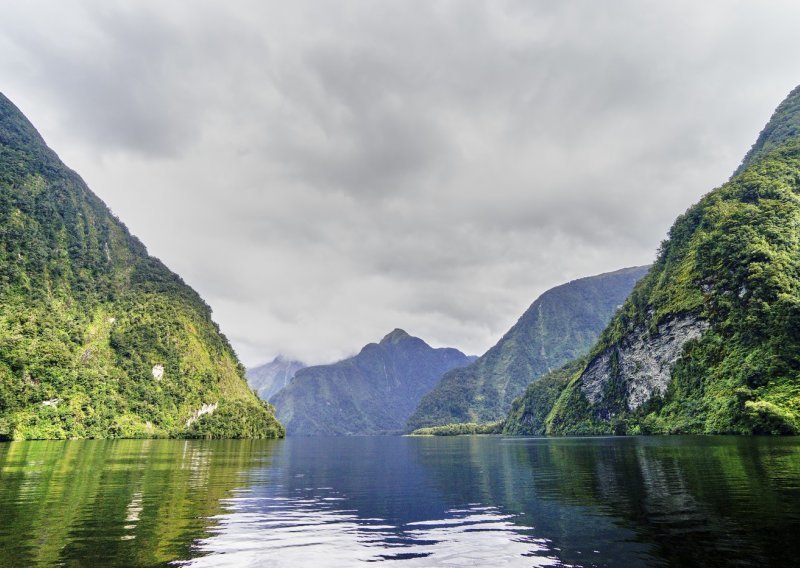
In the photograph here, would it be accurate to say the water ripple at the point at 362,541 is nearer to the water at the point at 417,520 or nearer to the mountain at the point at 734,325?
the water at the point at 417,520

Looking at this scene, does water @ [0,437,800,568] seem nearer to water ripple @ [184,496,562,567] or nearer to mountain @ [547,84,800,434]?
water ripple @ [184,496,562,567]

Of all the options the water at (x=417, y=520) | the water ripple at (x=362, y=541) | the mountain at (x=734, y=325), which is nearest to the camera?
the water at (x=417, y=520)

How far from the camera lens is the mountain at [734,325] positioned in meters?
124

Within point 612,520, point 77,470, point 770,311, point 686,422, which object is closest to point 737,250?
point 770,311

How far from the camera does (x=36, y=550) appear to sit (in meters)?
19.3

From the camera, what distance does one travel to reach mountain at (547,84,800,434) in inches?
4862

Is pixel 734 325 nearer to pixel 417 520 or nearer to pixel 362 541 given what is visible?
pixel 417 520

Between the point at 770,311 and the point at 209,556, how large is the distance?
525 ft

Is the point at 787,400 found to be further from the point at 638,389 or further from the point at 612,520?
the point at 612,520

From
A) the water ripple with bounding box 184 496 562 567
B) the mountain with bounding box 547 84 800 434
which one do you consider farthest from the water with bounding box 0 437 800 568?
the mountain with bounding box 547 84 800 434

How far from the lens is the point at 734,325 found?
148 m

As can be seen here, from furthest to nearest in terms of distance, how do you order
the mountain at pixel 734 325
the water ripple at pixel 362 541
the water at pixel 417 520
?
1. the mountain at pixel 734 325
2. the water ripple at pixel 362 541
3. the water at pixel 417 520

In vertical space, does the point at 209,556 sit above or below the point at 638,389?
below

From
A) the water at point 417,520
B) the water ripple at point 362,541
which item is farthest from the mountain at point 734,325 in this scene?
the water ripple at point 362,541
